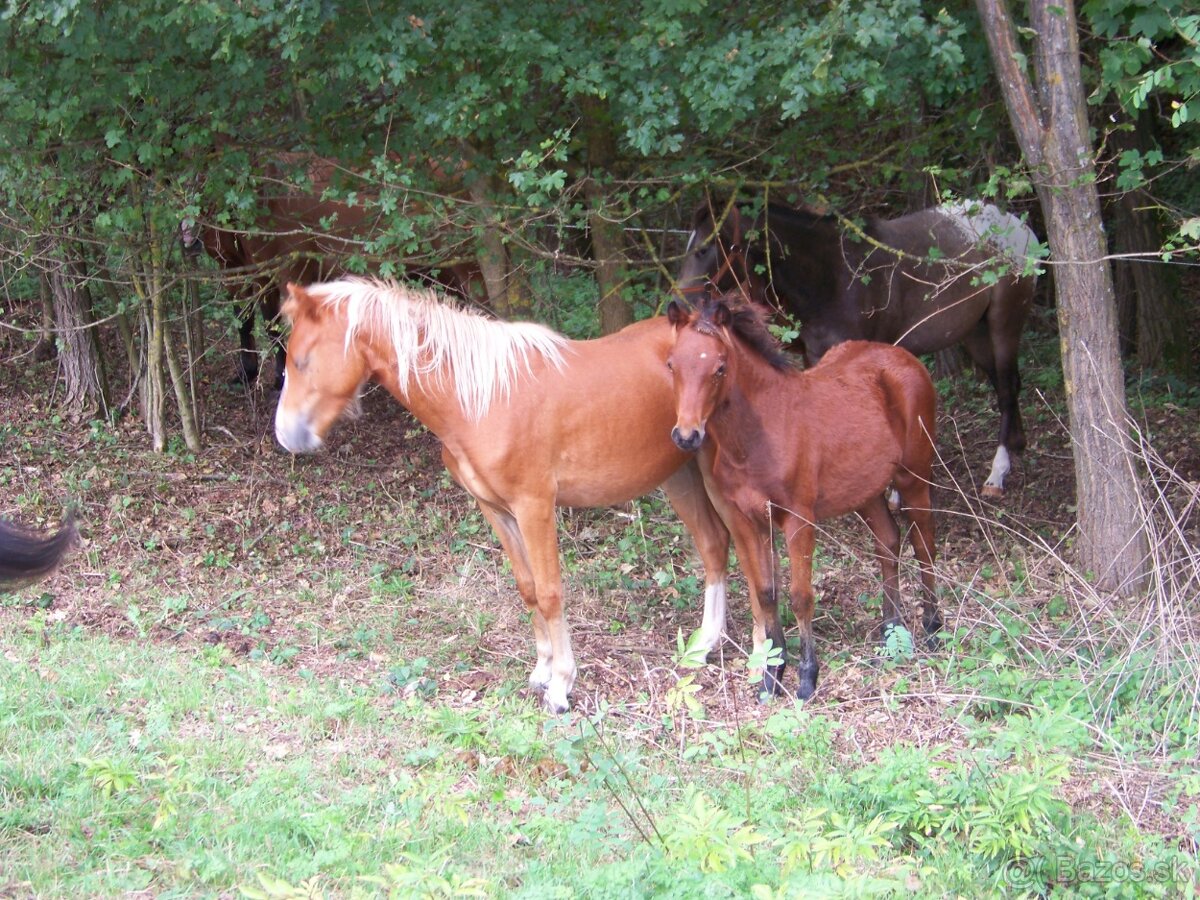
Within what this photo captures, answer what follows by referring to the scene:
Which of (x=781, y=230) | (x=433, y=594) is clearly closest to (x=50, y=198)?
(x=433, y=594)

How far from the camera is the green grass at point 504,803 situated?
11.8 ft

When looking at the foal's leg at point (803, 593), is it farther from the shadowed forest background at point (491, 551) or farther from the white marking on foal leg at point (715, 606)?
the white marking on foal leg at point (715, 606)

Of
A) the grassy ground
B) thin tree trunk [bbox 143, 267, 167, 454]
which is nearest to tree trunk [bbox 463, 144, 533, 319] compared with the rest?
the grassy ground

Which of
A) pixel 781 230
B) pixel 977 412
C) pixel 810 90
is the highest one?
pixel 810 90

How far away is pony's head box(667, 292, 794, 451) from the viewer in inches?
199

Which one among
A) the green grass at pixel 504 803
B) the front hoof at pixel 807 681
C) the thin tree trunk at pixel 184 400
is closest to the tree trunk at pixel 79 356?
the thin tree trunk at pixel 184 400

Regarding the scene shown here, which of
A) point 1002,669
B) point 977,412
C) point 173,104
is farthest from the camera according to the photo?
point 977,412

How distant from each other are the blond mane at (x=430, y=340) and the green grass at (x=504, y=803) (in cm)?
149

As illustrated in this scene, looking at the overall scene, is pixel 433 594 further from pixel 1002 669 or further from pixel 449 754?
pixel 1002 669

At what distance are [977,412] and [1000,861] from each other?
724cm

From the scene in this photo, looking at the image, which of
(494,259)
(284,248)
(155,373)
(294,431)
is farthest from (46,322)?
(294,431)

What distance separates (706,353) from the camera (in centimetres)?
512

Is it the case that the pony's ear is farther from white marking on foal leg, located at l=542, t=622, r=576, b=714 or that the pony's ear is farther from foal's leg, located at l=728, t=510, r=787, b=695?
white marking on foal leg, located at l=542, t=622, r=576, b=714

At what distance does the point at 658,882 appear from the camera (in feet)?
11.5
